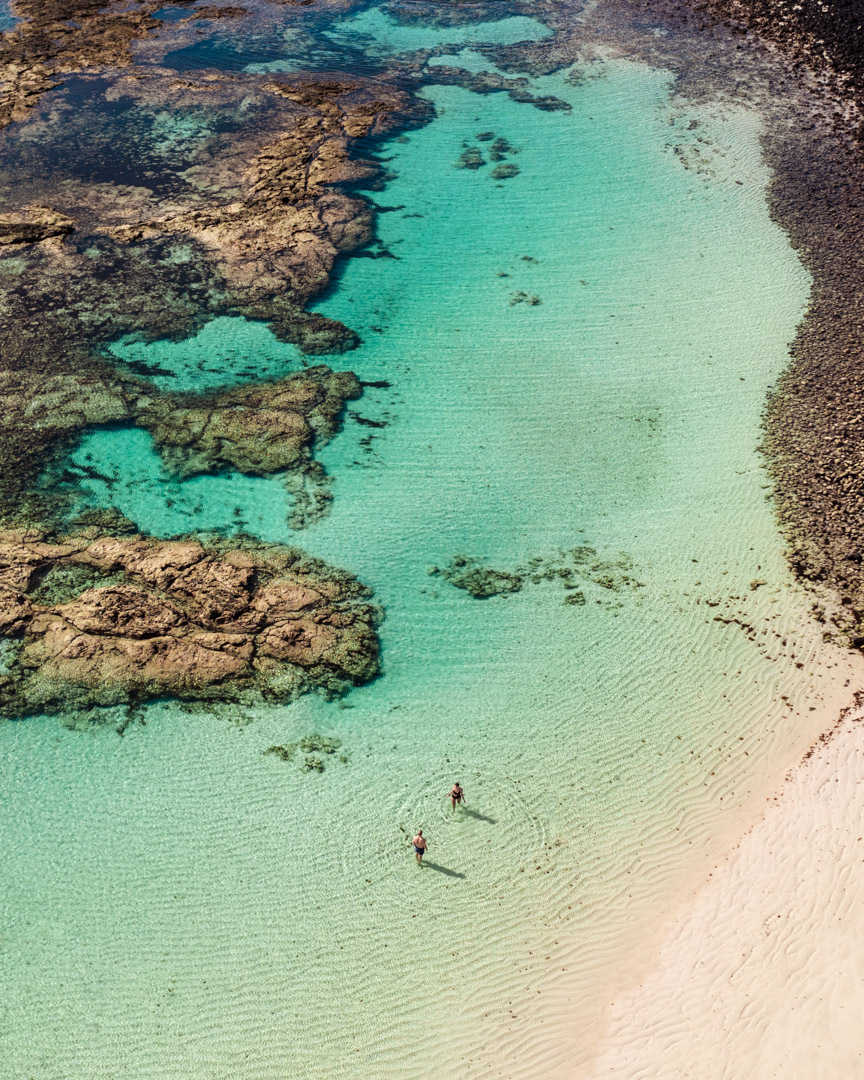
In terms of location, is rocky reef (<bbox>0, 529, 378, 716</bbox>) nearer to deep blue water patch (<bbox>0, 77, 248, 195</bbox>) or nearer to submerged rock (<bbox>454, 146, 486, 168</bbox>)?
deep blue water patch (<bbox>0, 77, 248, 195</bbox>)

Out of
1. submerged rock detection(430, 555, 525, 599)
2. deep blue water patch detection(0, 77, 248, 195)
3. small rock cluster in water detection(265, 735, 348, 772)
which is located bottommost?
small rock cluster in water detection(265, 735, 348, 772)

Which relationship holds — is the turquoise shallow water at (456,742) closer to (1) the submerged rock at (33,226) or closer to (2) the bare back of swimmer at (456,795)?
(2) the bare back of swimmer at (456,795)

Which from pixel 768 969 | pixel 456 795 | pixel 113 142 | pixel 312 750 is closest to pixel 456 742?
pixel 456 795

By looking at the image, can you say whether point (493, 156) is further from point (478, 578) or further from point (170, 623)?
point (170, 623)

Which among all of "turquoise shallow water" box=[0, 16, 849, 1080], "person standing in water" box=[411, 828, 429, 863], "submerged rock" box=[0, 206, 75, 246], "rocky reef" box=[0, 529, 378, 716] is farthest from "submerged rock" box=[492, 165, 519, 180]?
"person standing in water" box=[411, 828, 429, 863]

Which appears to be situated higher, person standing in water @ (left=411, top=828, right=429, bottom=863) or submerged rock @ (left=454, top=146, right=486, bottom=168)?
submerged rock @ (left=454, top=146, right=486, bottom=168)

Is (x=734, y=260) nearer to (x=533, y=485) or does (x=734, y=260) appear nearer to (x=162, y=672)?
(x=533, y=485)

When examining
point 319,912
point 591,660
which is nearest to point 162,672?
point 319,912
